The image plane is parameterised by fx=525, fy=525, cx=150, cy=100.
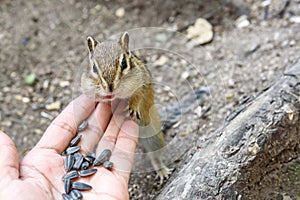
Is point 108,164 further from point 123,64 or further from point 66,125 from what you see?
point 123,64

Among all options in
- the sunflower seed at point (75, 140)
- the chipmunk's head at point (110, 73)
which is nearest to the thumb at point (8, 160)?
the sunflower seed at point (75, 140)

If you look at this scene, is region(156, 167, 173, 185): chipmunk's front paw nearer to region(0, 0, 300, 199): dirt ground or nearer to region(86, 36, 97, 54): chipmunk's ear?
region(0, 0, 300, 199): dirt ground

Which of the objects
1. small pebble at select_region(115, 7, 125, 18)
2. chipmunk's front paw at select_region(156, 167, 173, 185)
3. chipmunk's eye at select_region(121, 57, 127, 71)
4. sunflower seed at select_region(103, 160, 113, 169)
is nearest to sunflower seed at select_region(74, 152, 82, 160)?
sunflower seed at select_region(103, 160, 113, 169)

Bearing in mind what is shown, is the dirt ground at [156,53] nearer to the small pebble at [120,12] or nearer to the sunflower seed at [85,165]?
the small pebble at [120,12]

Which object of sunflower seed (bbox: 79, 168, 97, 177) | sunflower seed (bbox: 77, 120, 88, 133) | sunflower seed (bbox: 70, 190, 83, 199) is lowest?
sunflower seed (bbox: 70, 190, 83, 199)

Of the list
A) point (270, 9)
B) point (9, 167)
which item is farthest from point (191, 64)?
point (9, 167)

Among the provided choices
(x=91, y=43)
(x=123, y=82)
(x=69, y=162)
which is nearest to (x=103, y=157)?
(x=69, y=162)
